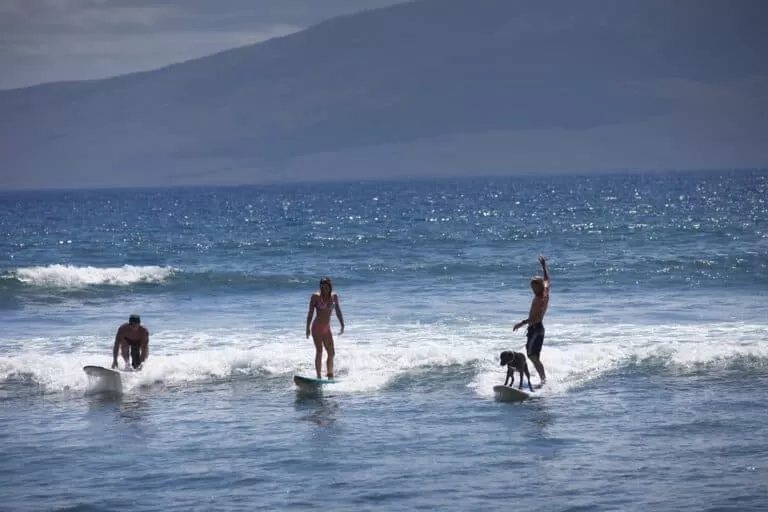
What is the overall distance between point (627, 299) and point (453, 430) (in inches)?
541

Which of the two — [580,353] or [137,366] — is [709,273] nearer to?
[580,353]

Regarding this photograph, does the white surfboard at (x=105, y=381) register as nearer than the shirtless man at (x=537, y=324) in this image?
No

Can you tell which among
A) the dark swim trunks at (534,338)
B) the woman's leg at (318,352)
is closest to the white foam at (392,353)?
the woman's leg at (318,352)

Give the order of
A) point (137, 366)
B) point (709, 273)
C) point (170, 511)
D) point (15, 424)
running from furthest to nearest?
point (709, 273), point (137, 366), point (15, 424), point (170, 511)

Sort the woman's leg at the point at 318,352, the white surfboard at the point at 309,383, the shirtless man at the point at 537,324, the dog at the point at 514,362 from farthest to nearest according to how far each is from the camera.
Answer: the woman's leg at the point at 318,352 → the white surfboard at the point at 309,383 → the shirtless man at the point at 537,324 → the dog at the point at 514,362

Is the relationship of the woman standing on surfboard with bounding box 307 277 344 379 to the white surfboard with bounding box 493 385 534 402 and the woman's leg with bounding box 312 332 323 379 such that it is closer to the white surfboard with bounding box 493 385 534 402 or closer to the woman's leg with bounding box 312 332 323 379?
the woman's leg with bounding box 312 332 323 379

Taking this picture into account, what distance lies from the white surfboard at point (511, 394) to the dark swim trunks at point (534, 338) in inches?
37.0

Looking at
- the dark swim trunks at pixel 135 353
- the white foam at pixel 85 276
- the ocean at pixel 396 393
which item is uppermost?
the white foam at pixel 85 276

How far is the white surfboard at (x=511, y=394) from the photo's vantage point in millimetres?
16203

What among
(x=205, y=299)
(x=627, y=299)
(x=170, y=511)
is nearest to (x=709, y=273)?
(x=627, y=299)

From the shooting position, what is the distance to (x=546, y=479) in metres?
12.5

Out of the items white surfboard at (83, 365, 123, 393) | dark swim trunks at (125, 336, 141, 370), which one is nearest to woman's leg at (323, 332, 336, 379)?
dark swim trunks at (125, 336, 141, 370)

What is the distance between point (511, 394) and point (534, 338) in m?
1.19

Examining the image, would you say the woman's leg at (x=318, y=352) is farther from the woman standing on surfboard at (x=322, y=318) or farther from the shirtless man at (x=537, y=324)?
the shirtless man at (x=537, y=324)
